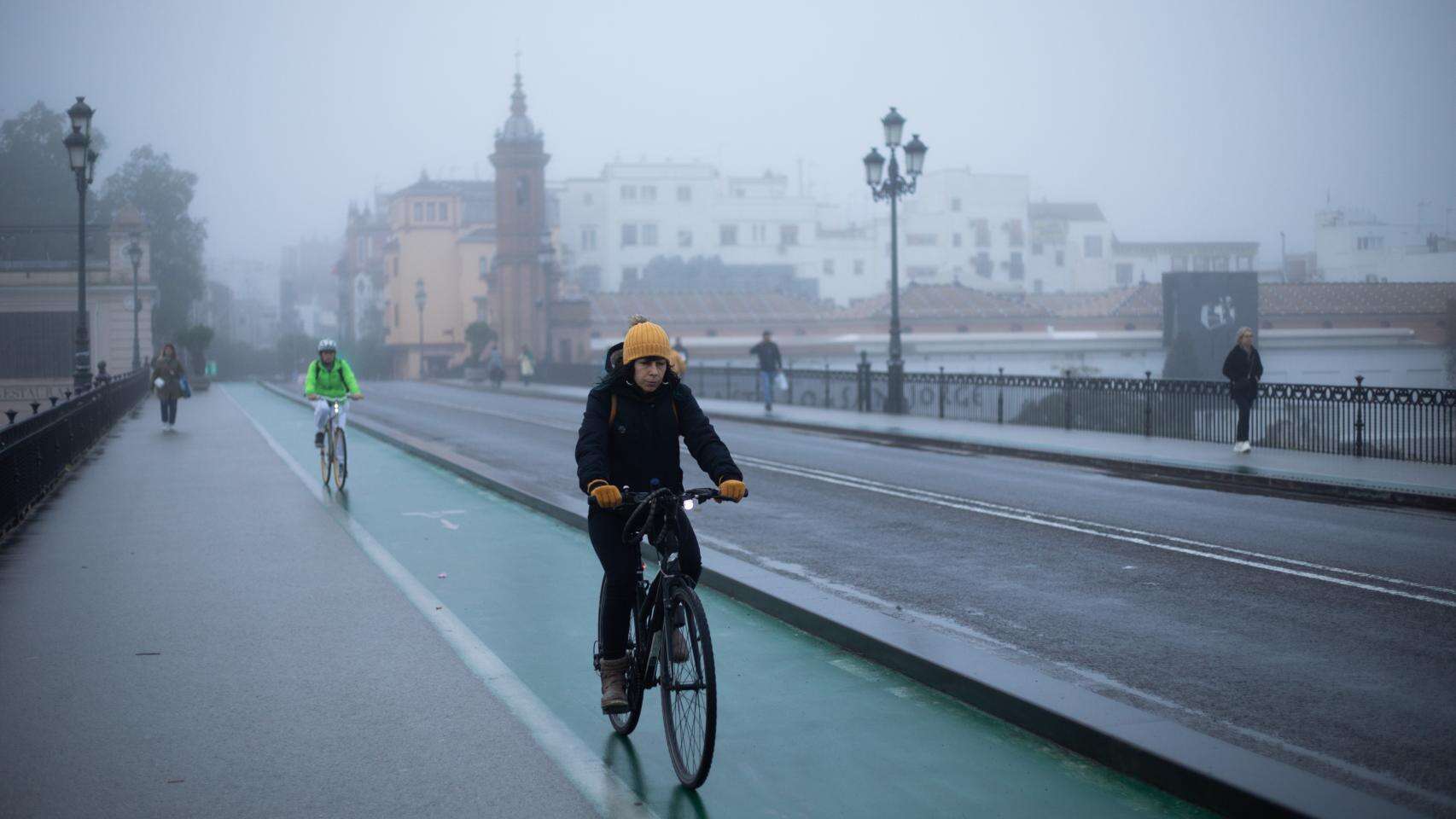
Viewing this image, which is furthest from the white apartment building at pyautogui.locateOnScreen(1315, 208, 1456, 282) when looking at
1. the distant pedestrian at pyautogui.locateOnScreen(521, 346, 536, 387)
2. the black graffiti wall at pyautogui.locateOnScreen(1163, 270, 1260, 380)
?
the distant pedestrian at pyautogui.locateOnScreen(521, 346, 536, 387)

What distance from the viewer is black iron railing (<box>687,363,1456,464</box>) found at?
1755cm

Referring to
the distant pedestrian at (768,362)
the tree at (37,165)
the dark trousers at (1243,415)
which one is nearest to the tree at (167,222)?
the tree at (37,165)

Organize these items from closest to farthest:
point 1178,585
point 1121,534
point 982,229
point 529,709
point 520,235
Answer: point 529,709 → point 1178,585 → point 1121,534 → point 520,235 → point 982,229

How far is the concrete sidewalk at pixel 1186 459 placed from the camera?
46.8ft

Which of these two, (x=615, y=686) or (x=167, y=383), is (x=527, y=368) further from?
(x=615, y=686)

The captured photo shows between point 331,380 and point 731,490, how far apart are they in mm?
11683

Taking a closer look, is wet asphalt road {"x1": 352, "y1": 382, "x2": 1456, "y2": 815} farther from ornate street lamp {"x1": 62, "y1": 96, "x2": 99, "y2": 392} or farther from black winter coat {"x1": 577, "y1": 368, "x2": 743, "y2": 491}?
ornate street lamp {"x1": 62, "y1": 96, "x2": 99, "y2": 392}

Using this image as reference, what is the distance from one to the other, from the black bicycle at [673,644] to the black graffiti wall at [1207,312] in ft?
128

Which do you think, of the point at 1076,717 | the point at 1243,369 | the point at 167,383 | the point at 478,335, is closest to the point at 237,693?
the point at 1076,717

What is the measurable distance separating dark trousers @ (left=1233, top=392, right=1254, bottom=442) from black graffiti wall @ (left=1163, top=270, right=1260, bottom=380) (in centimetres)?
2356

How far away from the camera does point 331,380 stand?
51.8 ft

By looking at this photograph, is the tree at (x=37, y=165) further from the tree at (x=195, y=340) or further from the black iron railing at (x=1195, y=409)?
the black iron railing at (x=1195, y=409)

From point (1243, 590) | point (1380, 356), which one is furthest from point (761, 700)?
point (1380, 356)

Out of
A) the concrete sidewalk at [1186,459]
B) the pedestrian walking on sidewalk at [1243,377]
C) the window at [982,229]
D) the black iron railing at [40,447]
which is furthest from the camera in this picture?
the window at [982,229]
